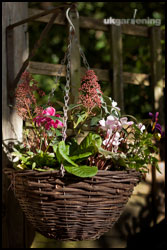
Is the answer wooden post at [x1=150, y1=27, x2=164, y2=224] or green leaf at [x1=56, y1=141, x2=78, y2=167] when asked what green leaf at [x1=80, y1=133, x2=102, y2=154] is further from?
wooden post at [x1=150, y1=27, x2=164, y2=224]

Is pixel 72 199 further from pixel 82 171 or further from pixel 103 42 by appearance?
pixel 103 42

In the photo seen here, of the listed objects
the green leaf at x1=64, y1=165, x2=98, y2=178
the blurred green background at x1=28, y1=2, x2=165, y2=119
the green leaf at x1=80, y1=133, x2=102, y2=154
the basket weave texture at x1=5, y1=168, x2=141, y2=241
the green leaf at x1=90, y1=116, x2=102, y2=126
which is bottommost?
the basket weave texture at x1=5, y1=168, x2=141, y2=241

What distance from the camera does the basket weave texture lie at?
1.03 metres

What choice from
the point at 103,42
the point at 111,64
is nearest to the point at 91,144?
the point at 111,64

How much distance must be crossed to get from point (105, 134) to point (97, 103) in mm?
146

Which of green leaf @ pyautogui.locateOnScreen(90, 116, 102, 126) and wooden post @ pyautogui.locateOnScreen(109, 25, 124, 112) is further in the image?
wooden post @ pyautogui.locateOnScreen(109, 25, 124, 112)

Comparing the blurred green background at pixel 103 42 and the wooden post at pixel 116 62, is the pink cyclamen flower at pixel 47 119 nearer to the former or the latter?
the wooden post at pixel 116 62

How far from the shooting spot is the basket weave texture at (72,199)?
3.38ft

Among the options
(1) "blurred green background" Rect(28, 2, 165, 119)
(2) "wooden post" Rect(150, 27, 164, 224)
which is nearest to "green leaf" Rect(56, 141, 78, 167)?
(2) "wooden post" Rect(150, 27, 164, 224)

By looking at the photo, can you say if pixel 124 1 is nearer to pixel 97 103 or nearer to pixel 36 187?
pixel 97 103

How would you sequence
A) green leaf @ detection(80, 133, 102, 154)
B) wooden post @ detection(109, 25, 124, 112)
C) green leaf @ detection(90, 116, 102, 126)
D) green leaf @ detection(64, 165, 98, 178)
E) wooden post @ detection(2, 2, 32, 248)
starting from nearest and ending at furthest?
1. green leaf @ detection(64, 165, 98, 178)
2. green leaf @ detection(80, 133, 102, 154)
3. green leaf @ detection(90, 116, 102, 126)
4. wooden post @ detection(2, 2, 32, 248)
5. wooden post @ detection(109, 25, 124, 112)

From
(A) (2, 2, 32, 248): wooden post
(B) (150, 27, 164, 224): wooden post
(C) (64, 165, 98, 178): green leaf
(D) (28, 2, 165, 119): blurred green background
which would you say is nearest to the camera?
(C) (64, 165, 98, 178): green leaf

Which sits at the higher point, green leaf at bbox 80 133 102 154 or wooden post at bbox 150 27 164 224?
wooden post at bbox 150 27 164 224

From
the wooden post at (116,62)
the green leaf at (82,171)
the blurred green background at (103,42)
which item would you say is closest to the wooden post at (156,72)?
the wooden post at (116,62)
